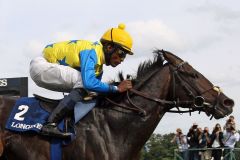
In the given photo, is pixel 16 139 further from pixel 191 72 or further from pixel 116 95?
pixel 191 72

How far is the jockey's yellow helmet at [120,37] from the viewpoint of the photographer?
304 inches

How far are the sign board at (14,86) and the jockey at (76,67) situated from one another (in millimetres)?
7525

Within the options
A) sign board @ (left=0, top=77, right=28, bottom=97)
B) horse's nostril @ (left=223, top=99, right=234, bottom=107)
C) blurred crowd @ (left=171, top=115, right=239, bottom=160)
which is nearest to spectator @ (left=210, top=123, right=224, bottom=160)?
blurred crowd @ (left=171, top=115, right=239, bottom=160)

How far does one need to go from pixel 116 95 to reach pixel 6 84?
8.68 metres

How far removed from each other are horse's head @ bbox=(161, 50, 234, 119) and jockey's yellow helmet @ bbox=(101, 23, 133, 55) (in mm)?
677

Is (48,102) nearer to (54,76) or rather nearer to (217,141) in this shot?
(54,76)

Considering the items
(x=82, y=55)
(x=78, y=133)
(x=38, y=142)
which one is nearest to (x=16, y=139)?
(x=38, y=142)

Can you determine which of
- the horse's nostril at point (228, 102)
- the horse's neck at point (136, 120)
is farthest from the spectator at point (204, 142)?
the horse's neck at point (136, 120)

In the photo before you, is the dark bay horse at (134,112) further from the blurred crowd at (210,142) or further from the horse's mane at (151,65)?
the blurred crowd at (210,142)

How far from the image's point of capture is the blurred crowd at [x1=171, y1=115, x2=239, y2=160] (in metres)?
17.0

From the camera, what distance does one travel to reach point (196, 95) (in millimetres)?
7879

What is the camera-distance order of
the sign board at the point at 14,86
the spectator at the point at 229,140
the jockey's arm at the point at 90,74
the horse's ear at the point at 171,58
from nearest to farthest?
the jockey's arm at the point at 90,74 → the horse's ear at the point at 171,58 → the sign board at the point at 14,86 → the spectator at the point at 229,140

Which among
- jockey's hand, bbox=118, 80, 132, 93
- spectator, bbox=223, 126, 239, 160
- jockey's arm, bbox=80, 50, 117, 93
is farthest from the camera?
spectator, bbox=223, 126, 239, 160

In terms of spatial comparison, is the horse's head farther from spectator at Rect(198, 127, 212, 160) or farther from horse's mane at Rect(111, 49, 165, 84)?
spectator at Rect(198, 127, 212, 160)
